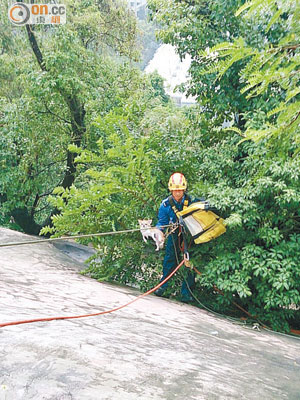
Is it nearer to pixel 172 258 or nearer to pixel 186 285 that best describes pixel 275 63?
pixel 172 258

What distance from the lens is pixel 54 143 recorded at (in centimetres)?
1207

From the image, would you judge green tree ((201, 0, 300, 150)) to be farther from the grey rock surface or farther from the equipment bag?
the equipment bag

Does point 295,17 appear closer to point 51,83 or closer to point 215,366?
point 215,366

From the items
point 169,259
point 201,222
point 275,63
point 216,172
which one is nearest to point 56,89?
point 216,172

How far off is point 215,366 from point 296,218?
336 cm

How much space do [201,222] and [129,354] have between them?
3016 mm

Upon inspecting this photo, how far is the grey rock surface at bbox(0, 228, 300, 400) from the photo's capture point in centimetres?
224

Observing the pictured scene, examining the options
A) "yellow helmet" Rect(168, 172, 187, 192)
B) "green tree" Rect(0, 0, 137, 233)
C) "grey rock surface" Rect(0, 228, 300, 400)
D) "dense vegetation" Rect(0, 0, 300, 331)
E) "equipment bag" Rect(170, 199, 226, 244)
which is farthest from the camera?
"green tree" Rect(0, 0, 137, 233)

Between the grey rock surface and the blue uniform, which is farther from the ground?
the blue uniform

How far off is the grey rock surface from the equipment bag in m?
1.12

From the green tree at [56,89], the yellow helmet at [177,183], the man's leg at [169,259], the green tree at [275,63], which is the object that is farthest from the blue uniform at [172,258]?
the green tree at [56,89]

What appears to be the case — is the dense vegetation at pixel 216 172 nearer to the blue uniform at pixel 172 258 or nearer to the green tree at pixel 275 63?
the green tree at pixel 275 63

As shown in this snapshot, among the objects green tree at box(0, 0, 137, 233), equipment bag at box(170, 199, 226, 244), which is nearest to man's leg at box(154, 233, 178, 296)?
equipment bag at box(170, 199, 226, 244)

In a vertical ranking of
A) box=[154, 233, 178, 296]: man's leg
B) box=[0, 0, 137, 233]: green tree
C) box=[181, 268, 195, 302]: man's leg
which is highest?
box=[0, 0, 137, 233]: green tree
